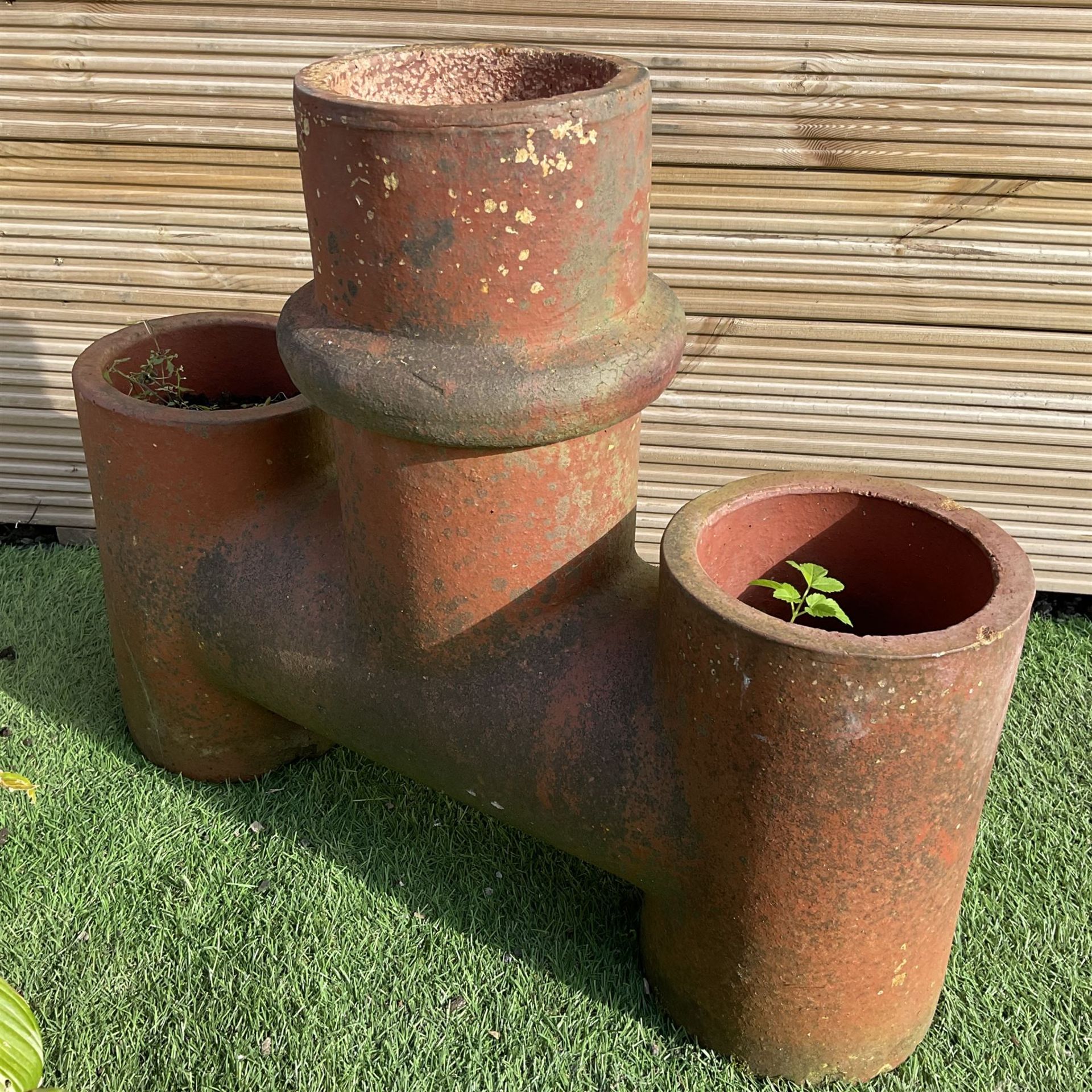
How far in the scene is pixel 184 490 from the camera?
277 centimetres

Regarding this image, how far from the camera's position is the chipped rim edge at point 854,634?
1.90 m

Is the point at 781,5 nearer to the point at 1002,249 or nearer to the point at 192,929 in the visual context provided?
the point at 1002,249

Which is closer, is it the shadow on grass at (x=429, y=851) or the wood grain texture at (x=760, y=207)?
the shadow on grass at (x=429, y=851)

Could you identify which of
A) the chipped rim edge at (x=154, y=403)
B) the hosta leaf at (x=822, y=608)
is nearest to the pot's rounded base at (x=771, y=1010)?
the hosta leaf at (x=822, y=608)

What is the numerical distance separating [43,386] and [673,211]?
2304 millimetres

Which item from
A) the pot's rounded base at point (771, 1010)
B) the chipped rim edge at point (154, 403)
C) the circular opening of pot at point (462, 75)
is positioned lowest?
the pot's rounded base at point (771, 1010)

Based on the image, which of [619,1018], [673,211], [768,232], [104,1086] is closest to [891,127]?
[768,232]

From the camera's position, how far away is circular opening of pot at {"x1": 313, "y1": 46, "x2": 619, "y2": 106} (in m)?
2.33

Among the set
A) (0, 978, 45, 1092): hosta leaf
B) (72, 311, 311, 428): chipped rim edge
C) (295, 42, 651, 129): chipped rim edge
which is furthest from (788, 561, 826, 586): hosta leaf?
(0, 978, 45, 1092): hosta leaf

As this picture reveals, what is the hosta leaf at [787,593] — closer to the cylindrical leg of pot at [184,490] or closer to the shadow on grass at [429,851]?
the shadow on grass at [429,851]

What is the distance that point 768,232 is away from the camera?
339cm

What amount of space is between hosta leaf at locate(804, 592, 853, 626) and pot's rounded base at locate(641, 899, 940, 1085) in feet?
2.04

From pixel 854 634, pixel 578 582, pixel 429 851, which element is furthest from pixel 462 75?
pixel 429 851

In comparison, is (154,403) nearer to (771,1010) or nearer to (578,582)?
(578,582)
